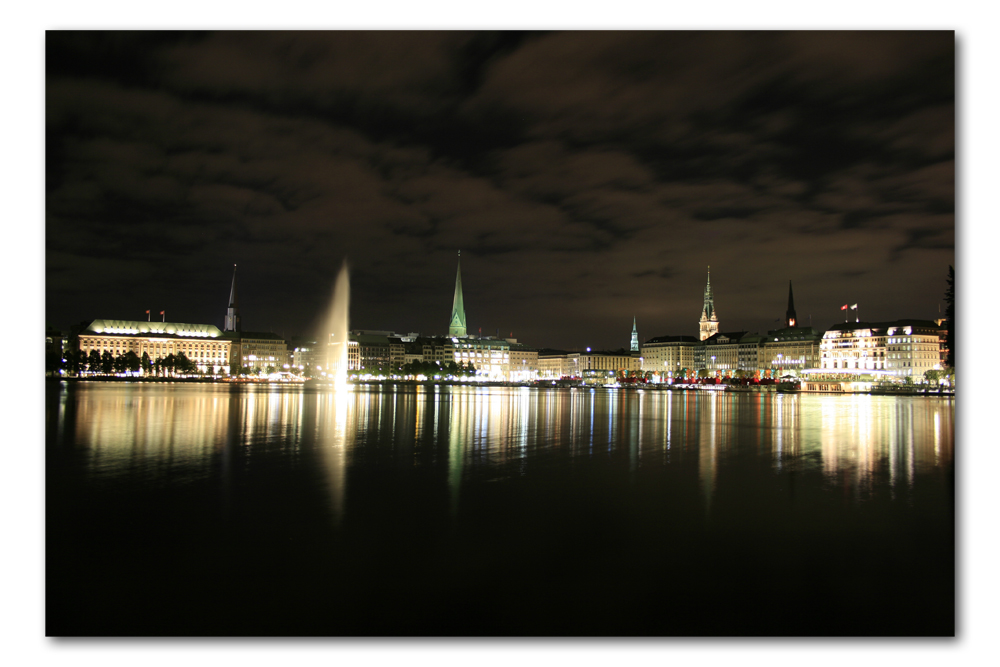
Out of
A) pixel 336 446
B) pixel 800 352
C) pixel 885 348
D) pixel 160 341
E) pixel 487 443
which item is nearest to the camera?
pixel 336 446

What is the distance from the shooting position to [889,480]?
16203mm

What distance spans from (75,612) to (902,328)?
146642 mm

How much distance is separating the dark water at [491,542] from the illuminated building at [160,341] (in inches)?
6347

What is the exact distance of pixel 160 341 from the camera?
173875mm

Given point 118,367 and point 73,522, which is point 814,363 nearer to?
point 118,367

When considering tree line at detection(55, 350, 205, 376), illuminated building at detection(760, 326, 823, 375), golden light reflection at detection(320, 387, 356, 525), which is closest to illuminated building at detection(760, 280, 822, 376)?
illuminated building at detection(760, 326, 823, 375)

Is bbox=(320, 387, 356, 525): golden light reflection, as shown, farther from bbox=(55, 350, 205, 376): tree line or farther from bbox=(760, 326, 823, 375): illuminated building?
bbox=(760, 326, 823, 375): illuminated building

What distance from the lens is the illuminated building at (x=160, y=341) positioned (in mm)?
161875

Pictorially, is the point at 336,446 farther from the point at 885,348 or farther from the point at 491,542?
the point at 885,348

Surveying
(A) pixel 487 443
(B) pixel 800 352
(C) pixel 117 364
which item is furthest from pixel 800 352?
(A) pixel 487 443

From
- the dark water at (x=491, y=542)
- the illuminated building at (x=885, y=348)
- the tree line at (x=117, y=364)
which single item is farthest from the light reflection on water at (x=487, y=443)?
the illuminated building at (x=885, y=348)

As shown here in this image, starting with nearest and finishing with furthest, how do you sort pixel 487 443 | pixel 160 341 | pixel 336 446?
pixel 336 446 → pixel 487 443 → pixel 160 341

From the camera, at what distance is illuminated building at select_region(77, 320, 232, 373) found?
6373 inches

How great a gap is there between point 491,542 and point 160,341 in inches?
7281
